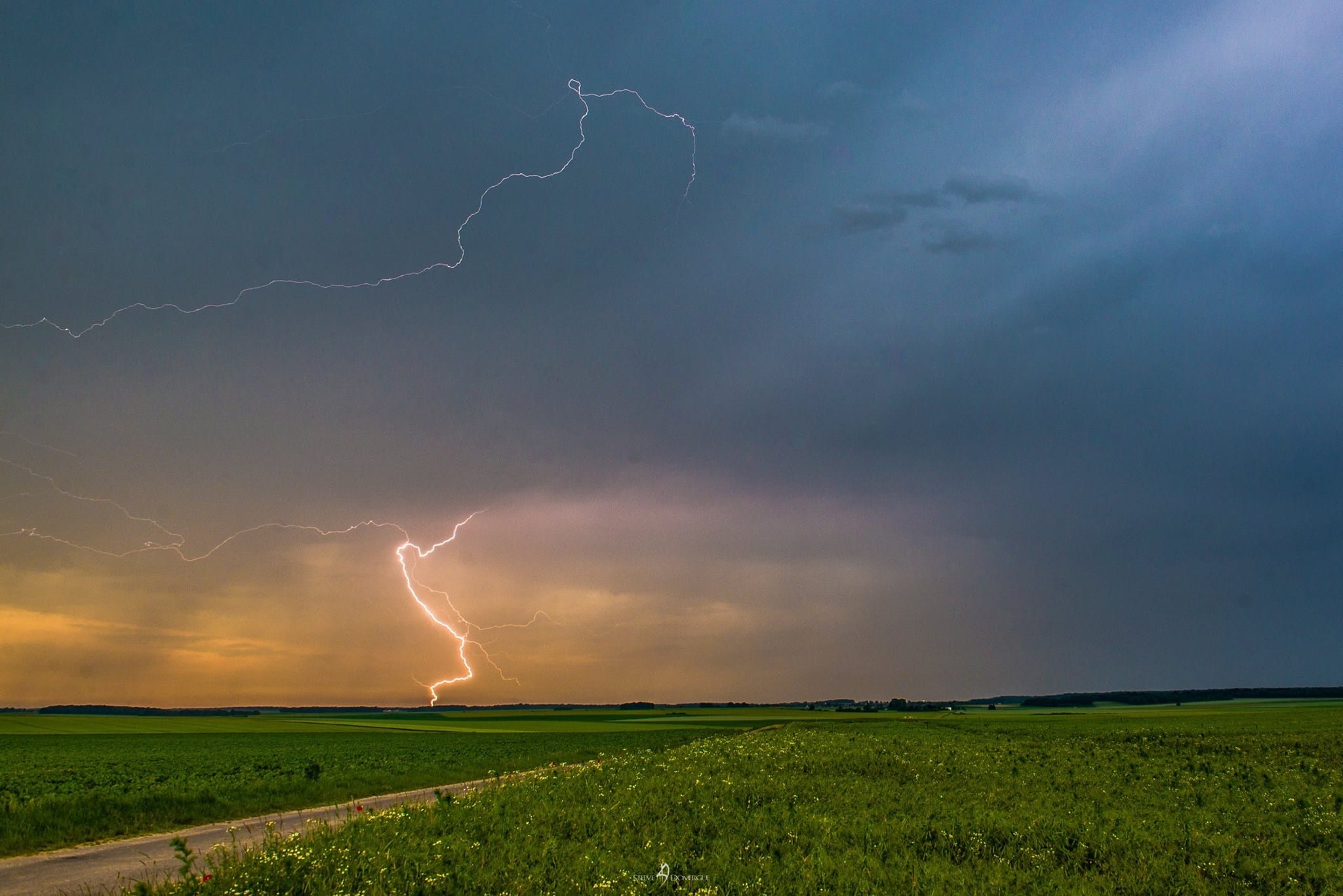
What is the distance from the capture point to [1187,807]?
20.0 meters

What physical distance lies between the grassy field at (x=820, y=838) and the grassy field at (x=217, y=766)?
11.8m

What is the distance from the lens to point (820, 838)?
43.7 ft

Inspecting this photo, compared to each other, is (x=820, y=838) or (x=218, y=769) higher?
(x=820, y=838)

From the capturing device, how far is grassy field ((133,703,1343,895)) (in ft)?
34.2

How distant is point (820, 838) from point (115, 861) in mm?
15018

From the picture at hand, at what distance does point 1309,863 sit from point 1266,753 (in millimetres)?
34403

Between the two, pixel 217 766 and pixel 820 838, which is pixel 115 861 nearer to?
pixel 820 838

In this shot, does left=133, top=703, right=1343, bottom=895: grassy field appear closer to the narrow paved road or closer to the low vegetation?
the narrow paved road

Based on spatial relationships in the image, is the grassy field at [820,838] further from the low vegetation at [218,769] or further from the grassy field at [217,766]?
the grassy field at [217,766]

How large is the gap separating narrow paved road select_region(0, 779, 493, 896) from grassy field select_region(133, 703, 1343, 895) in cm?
224

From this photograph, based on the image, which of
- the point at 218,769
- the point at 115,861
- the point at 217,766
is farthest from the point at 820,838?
the point at 217,766

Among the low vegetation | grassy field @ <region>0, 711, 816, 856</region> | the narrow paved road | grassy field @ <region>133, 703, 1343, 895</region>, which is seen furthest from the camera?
grassy field @ <region>0, 711, 816, 856</region>

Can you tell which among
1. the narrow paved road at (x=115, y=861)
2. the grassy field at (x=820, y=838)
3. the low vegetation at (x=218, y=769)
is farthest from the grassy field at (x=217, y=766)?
the grassy field at (x=820, y=838)

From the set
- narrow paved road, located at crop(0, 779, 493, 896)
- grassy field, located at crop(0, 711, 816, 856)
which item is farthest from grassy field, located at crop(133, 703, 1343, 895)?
grassy field, located at crop(0, 711, 816, 856)
